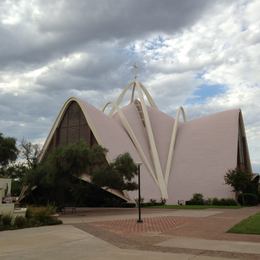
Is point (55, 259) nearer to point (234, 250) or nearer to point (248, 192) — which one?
point (234, 250)

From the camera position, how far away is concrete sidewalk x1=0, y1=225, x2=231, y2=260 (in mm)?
9141

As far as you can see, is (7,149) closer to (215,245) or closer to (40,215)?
(40,215)

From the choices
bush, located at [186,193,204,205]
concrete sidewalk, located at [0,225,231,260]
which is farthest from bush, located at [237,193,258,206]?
concrete sidewalk, located at [0,225,231,260]

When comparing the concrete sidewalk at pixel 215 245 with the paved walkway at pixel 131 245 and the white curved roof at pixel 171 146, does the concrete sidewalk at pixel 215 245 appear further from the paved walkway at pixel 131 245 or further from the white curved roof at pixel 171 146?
the white curved roof at pixel 171 146

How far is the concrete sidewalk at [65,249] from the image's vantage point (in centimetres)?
914

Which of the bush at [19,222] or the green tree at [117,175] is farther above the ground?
the green tree at [117,175]

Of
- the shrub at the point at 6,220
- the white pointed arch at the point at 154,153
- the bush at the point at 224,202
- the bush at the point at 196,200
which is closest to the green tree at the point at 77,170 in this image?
the bush at the point at 196,200

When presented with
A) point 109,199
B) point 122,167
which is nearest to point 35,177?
Result: point 122,167

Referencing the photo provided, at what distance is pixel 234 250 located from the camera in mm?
10109

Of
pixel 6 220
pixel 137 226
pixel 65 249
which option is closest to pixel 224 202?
pixel 137 226

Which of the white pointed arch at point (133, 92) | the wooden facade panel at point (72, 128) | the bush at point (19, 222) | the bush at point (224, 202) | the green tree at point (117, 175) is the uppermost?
the white pointed arch at point (133, 92)

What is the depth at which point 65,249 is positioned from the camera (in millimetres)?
10352

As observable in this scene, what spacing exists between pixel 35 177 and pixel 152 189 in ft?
52.1

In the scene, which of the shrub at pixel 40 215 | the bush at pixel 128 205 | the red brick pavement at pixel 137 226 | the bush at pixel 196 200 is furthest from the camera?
the bush at pixel 196 200
